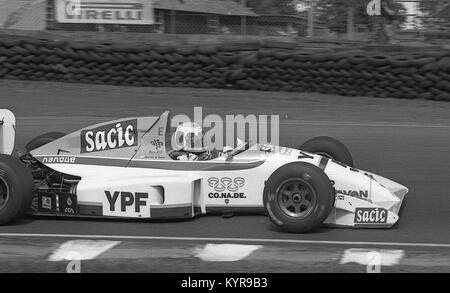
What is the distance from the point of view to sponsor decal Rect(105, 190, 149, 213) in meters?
6.29

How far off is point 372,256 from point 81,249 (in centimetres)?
207

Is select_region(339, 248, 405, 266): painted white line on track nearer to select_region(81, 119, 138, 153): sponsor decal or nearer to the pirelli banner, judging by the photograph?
select_region(81, 119, 138, 153): sponsor decal

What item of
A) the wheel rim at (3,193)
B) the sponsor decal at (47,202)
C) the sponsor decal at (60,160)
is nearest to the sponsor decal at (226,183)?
the sponsor decal at (60,160)

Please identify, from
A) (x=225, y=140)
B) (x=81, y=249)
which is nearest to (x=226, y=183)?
(x=81, y=249)

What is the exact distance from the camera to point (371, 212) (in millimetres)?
5996

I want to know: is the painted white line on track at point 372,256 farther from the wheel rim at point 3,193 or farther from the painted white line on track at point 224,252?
the wheel rim at point 3,193

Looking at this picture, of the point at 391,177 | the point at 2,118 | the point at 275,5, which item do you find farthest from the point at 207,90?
the point at 2,118

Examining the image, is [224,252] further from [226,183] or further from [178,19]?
[178,19]

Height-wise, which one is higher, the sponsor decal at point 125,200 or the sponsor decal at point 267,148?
the sponsor decal at point 267,148

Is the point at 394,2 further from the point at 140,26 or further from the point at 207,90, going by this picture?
the point at 140,26

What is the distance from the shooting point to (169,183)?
6270 millimetres

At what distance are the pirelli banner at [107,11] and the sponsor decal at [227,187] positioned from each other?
1148 centimetres

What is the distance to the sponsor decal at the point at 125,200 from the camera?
247 inches

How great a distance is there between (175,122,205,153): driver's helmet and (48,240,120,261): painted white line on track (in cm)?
136
